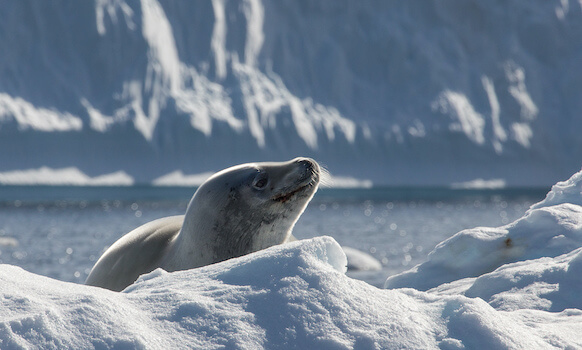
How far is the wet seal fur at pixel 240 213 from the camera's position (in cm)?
405

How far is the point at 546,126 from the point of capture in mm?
79188

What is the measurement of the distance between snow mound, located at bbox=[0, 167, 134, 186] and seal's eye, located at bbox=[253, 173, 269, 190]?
227ft

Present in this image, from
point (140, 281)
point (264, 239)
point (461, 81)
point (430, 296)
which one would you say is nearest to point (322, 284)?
point (430, 296)

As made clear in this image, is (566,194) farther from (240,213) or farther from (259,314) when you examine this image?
(259,314)

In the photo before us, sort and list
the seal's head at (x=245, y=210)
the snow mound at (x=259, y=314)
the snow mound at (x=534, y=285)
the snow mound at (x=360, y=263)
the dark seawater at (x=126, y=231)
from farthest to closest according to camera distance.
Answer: the dark seawater at (x=126, y=231) < the snow mound at (x=360, y=263) < the seal's head at (x=245, y=210) < the snow mound at (x=534, y=285) < the snow mound at (x=259, y=314)

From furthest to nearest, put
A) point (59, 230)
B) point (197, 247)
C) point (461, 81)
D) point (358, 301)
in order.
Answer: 1. point (461, 81)
2. point (59, 230)
3. point (197, 247)
4. point (358, 301)

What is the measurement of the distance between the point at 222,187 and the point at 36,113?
68.8 meters

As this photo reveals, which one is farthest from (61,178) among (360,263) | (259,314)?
(259,314)

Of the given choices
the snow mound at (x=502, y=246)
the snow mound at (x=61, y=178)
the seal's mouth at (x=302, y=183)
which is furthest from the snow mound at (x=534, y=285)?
the snow mound at (x=61, y=178)

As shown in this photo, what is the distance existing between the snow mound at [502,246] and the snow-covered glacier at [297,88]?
65.2 meters

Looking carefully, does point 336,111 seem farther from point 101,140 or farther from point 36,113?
point 36,113

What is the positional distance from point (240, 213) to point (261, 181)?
225 millimetres

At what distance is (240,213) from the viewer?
409 cm

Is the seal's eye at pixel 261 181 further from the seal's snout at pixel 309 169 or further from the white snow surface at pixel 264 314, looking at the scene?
the white snow surface at pixel 264 314
